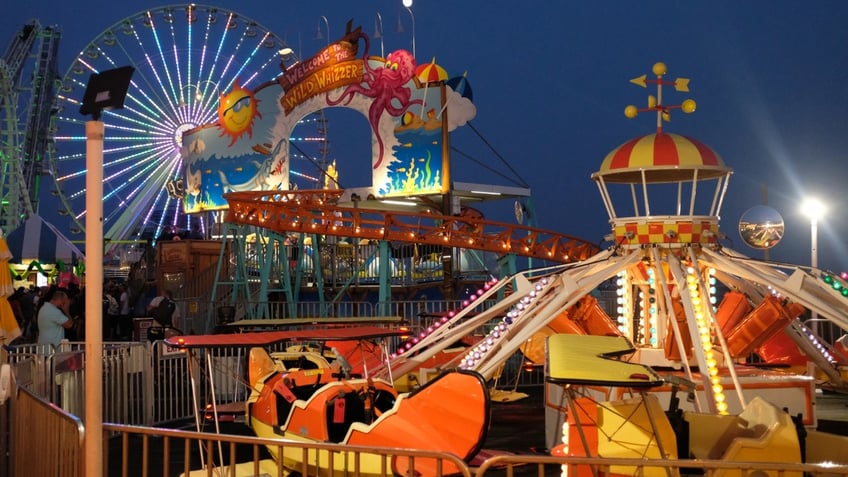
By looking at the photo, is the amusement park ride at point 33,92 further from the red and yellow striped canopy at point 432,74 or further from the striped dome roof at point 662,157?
the striped dome roof at point 662,157

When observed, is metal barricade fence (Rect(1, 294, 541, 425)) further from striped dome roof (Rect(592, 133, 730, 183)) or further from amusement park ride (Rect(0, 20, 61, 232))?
amusement park ride (Rect(0, 20, 61, 232))

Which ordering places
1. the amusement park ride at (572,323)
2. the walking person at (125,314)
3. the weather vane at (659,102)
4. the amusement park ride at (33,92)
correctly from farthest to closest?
the amusement park ride at (33,92) < the walking person at (125,314) < the weather vane at (659,102) < the amusement park ride at (572,323)

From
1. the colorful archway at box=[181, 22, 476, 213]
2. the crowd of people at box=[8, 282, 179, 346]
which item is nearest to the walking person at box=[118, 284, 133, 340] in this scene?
the crowd of people at box=[8, 282, 179, 346]

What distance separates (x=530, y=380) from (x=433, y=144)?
21.9ft

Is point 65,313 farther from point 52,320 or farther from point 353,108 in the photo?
point 353,108

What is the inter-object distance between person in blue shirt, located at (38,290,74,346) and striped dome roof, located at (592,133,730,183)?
23.5ft

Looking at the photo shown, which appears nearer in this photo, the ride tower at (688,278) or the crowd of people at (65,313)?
the ride tower at (688,278)

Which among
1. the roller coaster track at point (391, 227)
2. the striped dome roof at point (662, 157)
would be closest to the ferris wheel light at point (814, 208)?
the roller coaster track at point (391, 227)

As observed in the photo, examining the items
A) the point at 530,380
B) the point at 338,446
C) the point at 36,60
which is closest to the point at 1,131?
the point at 36,60

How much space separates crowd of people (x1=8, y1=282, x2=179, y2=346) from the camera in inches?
476

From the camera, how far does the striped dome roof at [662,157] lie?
980 cm

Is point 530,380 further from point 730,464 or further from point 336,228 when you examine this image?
point 730,464

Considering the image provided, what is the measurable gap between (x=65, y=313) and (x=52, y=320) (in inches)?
37.4

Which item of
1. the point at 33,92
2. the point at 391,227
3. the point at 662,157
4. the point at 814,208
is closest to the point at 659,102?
the point at 662,157
